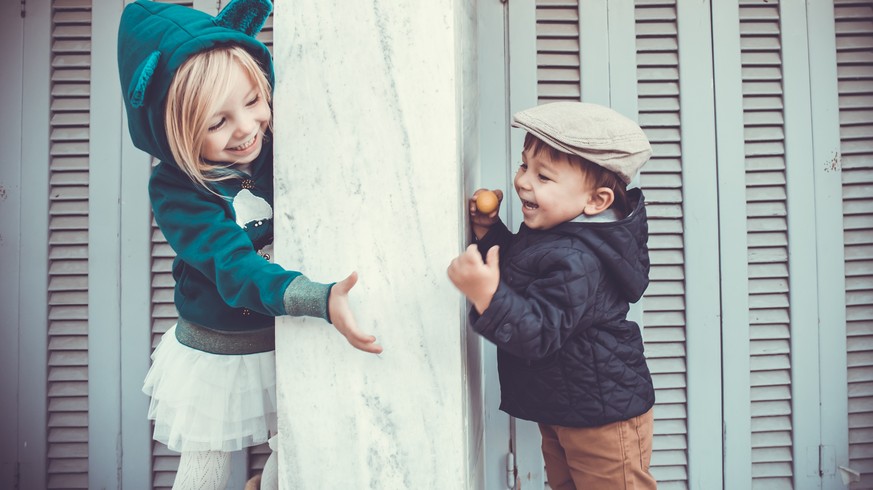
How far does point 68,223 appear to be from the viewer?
5.67 feet

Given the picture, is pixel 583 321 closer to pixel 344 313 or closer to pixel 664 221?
pixel 344 313

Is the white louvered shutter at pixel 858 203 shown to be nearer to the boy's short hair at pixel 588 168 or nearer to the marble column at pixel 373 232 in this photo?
the boy's short hair at pixel 588 168

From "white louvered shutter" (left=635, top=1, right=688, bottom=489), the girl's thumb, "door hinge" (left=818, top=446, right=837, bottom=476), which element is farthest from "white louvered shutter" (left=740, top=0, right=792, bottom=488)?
the girl's thumb

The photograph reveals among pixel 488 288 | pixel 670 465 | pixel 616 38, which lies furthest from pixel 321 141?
pixel 670 465

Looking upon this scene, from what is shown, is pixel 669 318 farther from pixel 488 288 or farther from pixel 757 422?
pixel 488 288

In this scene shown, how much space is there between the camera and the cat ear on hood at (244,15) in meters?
1.12

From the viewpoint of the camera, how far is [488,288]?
103cm

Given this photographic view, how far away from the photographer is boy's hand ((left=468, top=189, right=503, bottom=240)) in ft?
4.49

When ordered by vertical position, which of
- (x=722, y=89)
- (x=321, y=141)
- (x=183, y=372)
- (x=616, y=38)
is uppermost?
(x=616, y=38)

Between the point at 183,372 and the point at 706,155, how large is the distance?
5.22ft

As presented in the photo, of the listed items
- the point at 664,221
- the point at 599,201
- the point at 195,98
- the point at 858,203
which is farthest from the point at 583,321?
the point at 858,203

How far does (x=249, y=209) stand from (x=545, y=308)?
26.6 inches

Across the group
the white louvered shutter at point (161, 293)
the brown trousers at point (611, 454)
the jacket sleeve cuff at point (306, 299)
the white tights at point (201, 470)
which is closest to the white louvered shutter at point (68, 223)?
the white louvered shutter at point (161, 293)

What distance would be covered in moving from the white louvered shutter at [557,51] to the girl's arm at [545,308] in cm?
73
